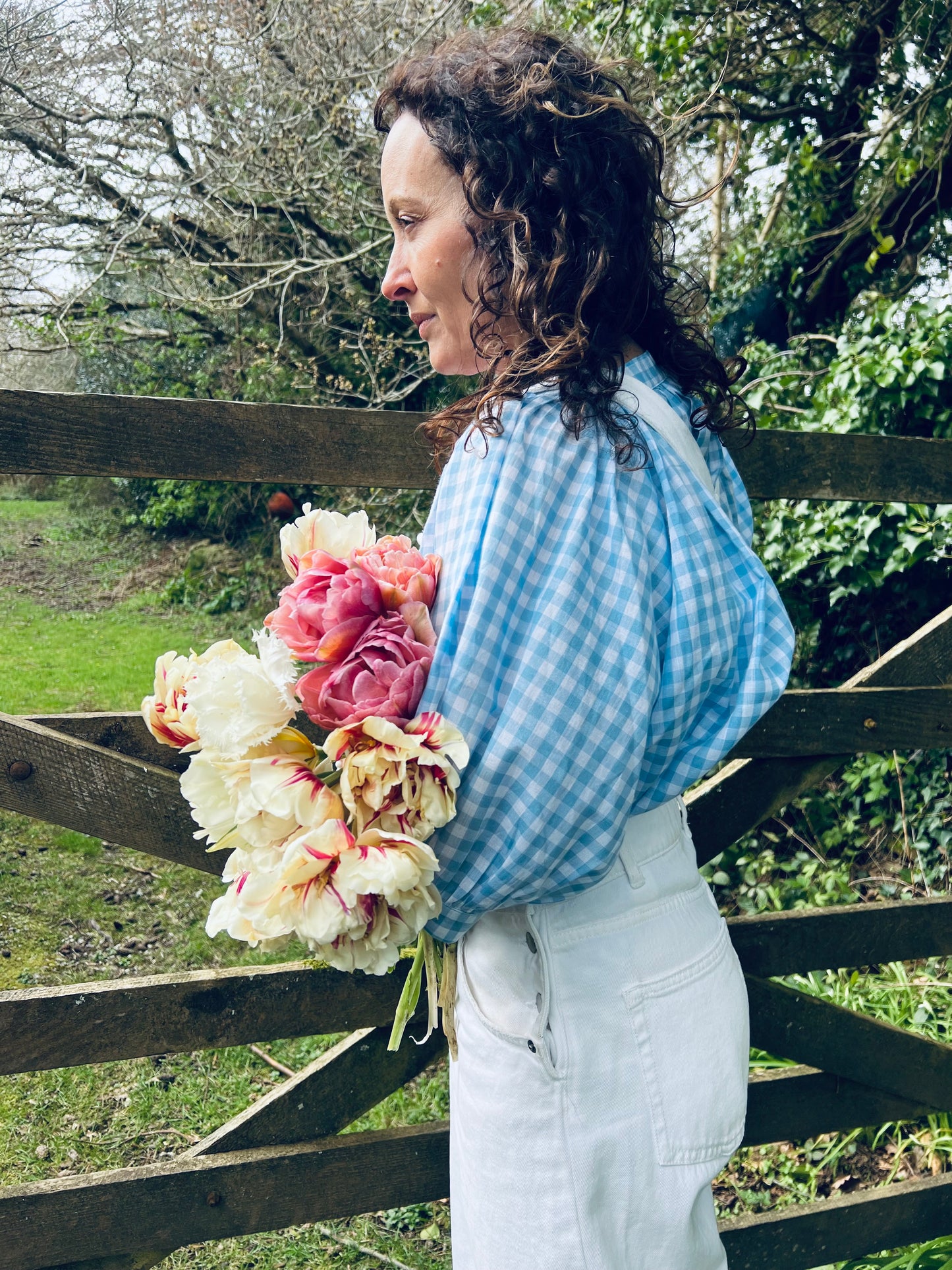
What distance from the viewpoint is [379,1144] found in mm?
1878

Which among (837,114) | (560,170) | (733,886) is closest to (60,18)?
(837,114)

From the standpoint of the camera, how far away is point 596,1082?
1208 mm

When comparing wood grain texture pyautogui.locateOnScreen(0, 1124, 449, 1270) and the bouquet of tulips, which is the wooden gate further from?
the bouquet of tulips

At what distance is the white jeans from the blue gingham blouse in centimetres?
10

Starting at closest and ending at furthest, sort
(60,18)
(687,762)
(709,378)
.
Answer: (687,762) < (709,378) < (60,18)

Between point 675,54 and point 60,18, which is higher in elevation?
point 60,18

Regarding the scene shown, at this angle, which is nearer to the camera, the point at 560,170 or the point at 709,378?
the point at 560,170

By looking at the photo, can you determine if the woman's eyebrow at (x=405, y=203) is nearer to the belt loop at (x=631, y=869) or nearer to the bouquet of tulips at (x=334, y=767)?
the bouquet of tulips at (x=334, y=767)

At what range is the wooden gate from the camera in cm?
152

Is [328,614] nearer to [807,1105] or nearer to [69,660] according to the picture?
[807,1105]

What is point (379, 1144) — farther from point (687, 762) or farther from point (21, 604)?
point (21, 604)

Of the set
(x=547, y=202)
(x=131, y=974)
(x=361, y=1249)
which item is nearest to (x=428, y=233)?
(x=547, y=202)

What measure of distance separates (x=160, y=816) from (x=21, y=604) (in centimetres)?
288

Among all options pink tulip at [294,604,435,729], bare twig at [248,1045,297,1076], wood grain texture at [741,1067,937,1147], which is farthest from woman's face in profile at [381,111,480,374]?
bare twig at [248,1045,297,1076]
